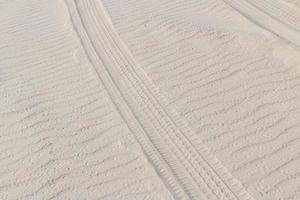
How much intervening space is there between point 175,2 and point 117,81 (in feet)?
9.17

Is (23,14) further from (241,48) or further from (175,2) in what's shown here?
(241,48)

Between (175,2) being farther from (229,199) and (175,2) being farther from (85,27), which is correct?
(229,199)

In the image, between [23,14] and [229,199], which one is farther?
[23,14]

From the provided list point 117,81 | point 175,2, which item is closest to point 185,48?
point 117,81

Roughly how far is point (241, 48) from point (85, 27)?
87.6 inches

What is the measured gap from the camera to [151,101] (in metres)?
6.25

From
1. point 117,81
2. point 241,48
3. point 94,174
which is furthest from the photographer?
Result: point 241,48

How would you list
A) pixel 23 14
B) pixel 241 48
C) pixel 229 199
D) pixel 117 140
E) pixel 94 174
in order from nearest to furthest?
pixel 229 199 → pixel 94 174 → pixel 117 140 → pixel 241 48 → pixel 23 14

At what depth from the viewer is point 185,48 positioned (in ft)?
24.2

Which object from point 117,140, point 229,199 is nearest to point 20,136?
point 117,140

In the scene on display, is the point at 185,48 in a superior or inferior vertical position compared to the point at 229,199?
inferior

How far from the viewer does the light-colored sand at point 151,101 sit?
5.18 m

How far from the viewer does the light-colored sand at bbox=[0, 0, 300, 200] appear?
5.18 meters

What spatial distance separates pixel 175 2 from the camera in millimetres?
8984
